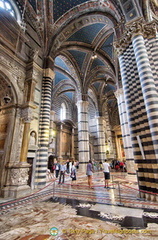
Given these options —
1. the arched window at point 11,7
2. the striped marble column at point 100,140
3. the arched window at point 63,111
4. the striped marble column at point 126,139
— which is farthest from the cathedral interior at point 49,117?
the arched window at point 63,111

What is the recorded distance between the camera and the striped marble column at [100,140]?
64.8 ft

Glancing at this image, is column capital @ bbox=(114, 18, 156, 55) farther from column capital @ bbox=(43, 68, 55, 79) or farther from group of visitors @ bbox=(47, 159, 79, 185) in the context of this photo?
group of visitors @ bbox=(47, 159, 79, 185)

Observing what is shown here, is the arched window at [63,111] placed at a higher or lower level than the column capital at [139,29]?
higher

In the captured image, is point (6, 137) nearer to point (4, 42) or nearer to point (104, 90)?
point (4, 42)

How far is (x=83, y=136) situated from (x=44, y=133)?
307 inches

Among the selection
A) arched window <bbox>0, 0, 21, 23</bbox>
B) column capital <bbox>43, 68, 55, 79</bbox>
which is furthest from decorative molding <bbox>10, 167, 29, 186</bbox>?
arched window <bbox>0, 0, 21, 23</bbox>

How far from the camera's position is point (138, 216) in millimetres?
2832

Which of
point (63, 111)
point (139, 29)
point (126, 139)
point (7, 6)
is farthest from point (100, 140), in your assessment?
point (7, 6)

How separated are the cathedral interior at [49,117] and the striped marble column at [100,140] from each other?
21.3ft

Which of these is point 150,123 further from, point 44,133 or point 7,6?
point 7,6

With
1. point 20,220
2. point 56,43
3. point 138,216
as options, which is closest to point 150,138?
point 138,216

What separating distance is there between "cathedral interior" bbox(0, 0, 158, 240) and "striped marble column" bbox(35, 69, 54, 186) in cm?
5

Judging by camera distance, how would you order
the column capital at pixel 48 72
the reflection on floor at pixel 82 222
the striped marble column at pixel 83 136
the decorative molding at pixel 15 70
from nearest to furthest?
1. the reflection on floor at pixel 82 222
2. the decorative molding at pixel 15 70
3. the column capital at pixel 48 72
4. the striped marble column at pixel 83 136

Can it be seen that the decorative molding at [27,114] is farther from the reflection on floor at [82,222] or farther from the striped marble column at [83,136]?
the striped marble column at [83,136]
